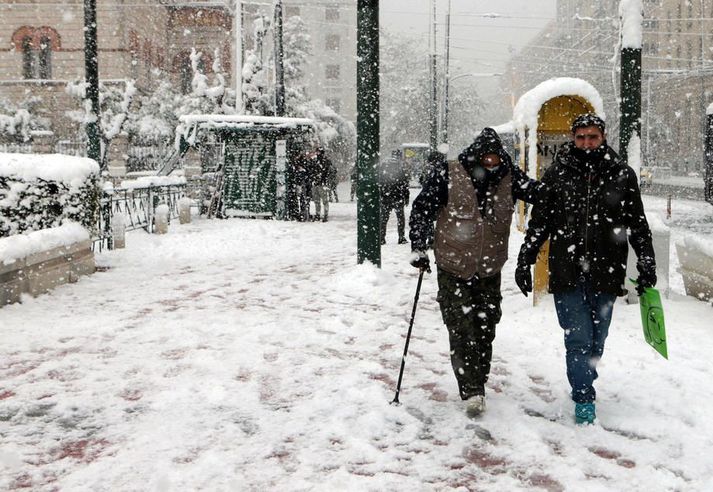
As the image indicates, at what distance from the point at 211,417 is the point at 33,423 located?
3.75ft

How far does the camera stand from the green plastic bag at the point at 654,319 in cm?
458

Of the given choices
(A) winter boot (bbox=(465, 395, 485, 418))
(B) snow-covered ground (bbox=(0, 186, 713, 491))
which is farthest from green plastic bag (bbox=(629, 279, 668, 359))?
(A) winter boot (bbox=(465, 395, 485, 418))

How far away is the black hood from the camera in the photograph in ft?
15.6

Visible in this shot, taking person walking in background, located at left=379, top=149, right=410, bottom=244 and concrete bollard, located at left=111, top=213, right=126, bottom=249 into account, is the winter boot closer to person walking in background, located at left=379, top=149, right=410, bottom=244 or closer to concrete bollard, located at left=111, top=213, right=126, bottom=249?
person walking in background, located at left=379, top=149, right=410, bottom=244

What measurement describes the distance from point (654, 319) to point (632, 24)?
14.4 feet

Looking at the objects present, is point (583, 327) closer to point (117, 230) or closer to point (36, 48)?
point (117, 230)

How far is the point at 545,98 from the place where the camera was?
26.0 feet

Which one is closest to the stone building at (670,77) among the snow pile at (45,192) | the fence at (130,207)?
the fence at (130,207)

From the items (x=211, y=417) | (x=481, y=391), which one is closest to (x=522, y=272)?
(x=481, y=391)

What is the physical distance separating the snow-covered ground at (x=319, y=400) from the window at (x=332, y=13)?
69.0m

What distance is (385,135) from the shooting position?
214 ft

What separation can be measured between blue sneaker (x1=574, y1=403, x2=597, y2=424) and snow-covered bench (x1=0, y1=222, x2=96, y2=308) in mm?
6355

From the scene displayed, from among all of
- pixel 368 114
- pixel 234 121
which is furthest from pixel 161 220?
pixel 368 114

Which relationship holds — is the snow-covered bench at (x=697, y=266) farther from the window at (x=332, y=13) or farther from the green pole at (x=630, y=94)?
the window at (x=332, y=13)
